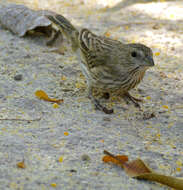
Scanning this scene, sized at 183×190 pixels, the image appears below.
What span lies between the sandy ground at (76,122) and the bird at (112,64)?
0.79ft

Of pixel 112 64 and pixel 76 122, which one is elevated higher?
pixel 112 64

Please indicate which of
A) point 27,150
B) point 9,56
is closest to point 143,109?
point 27,150

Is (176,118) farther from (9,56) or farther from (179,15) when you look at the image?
(179,15)

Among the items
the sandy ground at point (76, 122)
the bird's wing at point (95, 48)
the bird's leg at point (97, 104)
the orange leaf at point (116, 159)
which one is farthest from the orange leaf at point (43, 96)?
the orange leaf at point (116, 159)

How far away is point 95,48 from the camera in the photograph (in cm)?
508

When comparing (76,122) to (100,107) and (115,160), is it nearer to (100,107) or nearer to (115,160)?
(100,107)

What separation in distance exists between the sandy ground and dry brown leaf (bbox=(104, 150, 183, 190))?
59 millimetres

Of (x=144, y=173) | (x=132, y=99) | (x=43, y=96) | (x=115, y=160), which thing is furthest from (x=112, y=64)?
(x=144, y=173)

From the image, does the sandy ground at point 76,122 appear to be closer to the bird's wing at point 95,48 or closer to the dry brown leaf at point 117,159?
the dry brown leaf at point 117,159

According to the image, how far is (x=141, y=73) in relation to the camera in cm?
468

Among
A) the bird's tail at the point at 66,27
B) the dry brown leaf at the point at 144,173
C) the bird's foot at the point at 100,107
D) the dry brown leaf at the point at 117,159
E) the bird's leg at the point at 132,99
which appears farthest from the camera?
the bird's tail at the point at 66,27

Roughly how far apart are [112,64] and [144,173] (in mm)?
1823

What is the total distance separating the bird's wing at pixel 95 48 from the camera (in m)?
4.92

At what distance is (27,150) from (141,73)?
1.83 metres
